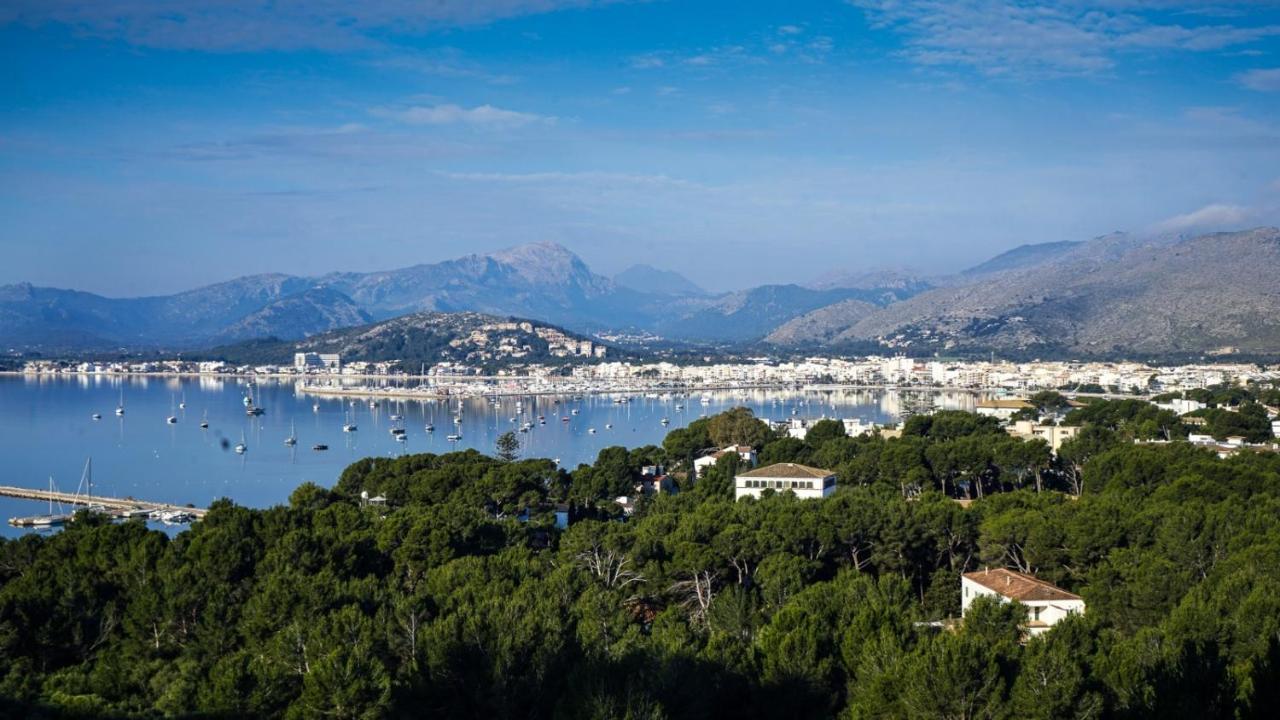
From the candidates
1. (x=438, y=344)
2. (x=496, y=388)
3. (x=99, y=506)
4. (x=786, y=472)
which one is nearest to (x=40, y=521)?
(x=99, y=506)

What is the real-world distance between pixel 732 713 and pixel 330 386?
2519 inches

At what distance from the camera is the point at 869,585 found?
1100cm

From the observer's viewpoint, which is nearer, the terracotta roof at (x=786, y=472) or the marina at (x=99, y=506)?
the terracotta roof at (x=786, y=472)

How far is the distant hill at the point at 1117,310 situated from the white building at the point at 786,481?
71056 millimetres

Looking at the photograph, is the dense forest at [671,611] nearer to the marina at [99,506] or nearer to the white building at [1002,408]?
the marina at [99,506]

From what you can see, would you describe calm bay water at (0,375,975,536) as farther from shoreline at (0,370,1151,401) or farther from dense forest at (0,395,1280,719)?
dense forest at (0,395,1280,719)

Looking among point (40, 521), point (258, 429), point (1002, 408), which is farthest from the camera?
point (258, 429)

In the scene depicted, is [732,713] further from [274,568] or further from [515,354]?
[515,354]

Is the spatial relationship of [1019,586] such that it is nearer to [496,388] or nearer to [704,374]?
[496,388]

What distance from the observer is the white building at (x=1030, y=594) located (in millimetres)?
11695

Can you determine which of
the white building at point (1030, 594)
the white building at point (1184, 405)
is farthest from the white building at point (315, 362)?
the white building at point (1030, 594)

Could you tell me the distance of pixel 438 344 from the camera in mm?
93875

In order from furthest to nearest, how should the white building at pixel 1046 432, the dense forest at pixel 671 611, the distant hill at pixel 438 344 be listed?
the distant hill at pixel 438 344, the white building at pixel 1046 432, the dense forest at pixel 671 611

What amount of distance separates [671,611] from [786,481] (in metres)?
8.82
